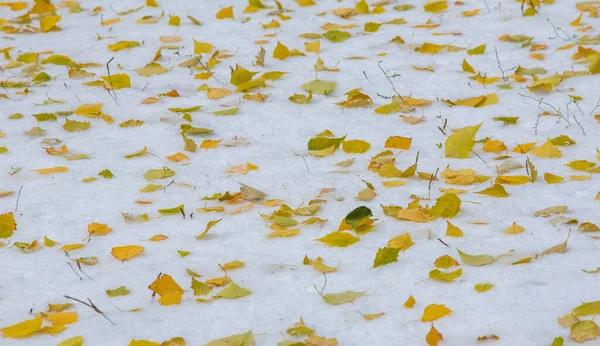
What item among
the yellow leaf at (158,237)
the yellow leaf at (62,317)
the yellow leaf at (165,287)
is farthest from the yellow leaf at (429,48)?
the yellow leaf at (62,317)

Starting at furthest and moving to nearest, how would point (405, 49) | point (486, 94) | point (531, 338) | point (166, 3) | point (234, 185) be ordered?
point (166, 3), point (405, 49), point (486, 94), point (234, 185), point (531, 338)

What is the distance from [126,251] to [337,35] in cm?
219

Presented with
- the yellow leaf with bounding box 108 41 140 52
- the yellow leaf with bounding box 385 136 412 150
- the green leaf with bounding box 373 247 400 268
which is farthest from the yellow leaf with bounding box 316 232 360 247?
the yellow leaf with bounding box 108 41 140 52

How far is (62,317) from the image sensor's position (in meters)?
2.05

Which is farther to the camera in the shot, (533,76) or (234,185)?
A: (533,76)

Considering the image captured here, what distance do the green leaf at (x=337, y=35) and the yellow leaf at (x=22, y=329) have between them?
2.56 metres

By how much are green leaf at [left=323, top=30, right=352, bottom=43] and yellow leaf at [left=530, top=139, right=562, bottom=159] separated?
5.20ft

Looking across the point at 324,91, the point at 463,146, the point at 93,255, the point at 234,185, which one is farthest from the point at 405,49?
the point at 93,255

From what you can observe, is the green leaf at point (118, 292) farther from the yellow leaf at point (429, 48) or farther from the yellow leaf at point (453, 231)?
the yellow leaf at point (429, 48)

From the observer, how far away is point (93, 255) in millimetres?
2377

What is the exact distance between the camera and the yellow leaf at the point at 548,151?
2830 millimetres

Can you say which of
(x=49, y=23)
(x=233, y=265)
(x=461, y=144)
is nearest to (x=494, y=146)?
(x=461, y=144)

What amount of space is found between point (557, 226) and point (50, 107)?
7.75 feet

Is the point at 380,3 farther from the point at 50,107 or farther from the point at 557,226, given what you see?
the point at 557,226
